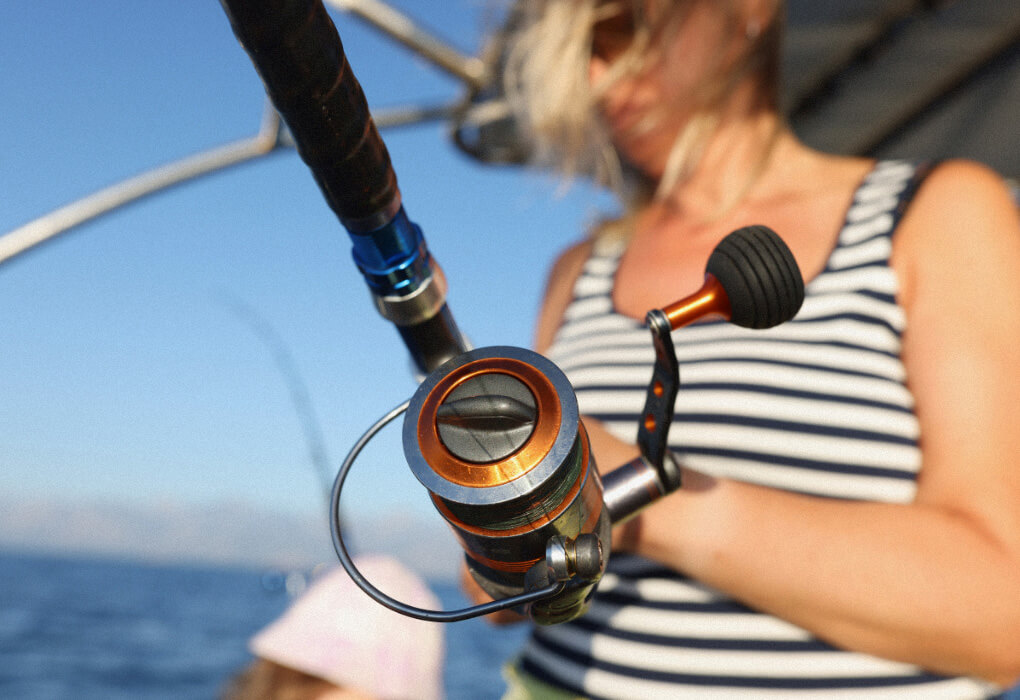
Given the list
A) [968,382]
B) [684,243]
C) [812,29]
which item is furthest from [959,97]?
[968,382]

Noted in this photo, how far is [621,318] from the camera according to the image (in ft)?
4.01

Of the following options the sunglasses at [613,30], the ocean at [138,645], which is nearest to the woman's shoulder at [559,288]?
the sunglasses at [613,30]

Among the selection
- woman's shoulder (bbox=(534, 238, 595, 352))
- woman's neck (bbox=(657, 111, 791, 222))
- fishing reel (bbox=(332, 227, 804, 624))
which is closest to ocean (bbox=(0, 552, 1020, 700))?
woman's shoulder (bbox=(534, 238, 595, 352))

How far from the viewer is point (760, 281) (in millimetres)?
544

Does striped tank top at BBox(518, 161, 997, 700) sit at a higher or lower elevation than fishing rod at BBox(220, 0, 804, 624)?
lower

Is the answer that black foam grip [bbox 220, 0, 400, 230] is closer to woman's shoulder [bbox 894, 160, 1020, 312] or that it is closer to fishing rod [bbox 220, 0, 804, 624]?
fishing rod [bbox 220, 0, 804, 624]

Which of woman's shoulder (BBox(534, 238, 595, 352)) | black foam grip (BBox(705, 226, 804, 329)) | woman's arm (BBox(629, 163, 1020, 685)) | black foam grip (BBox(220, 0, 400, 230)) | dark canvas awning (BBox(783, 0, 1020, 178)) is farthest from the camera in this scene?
dark canvas awning (BBox(783, 0, 1020, 178))

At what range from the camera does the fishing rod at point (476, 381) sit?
467 millimetres

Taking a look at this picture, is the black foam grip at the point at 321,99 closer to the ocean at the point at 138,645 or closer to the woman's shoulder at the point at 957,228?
the woman's shoulder at the point at 957,228

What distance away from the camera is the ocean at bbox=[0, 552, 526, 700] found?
57.9 feet

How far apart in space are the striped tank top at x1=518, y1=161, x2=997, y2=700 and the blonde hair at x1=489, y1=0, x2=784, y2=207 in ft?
1.12

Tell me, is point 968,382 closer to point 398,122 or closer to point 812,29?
point 812,29

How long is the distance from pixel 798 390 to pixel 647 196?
2.40ft

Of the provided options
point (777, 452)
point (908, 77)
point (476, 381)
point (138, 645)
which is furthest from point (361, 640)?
point (138, 645)
